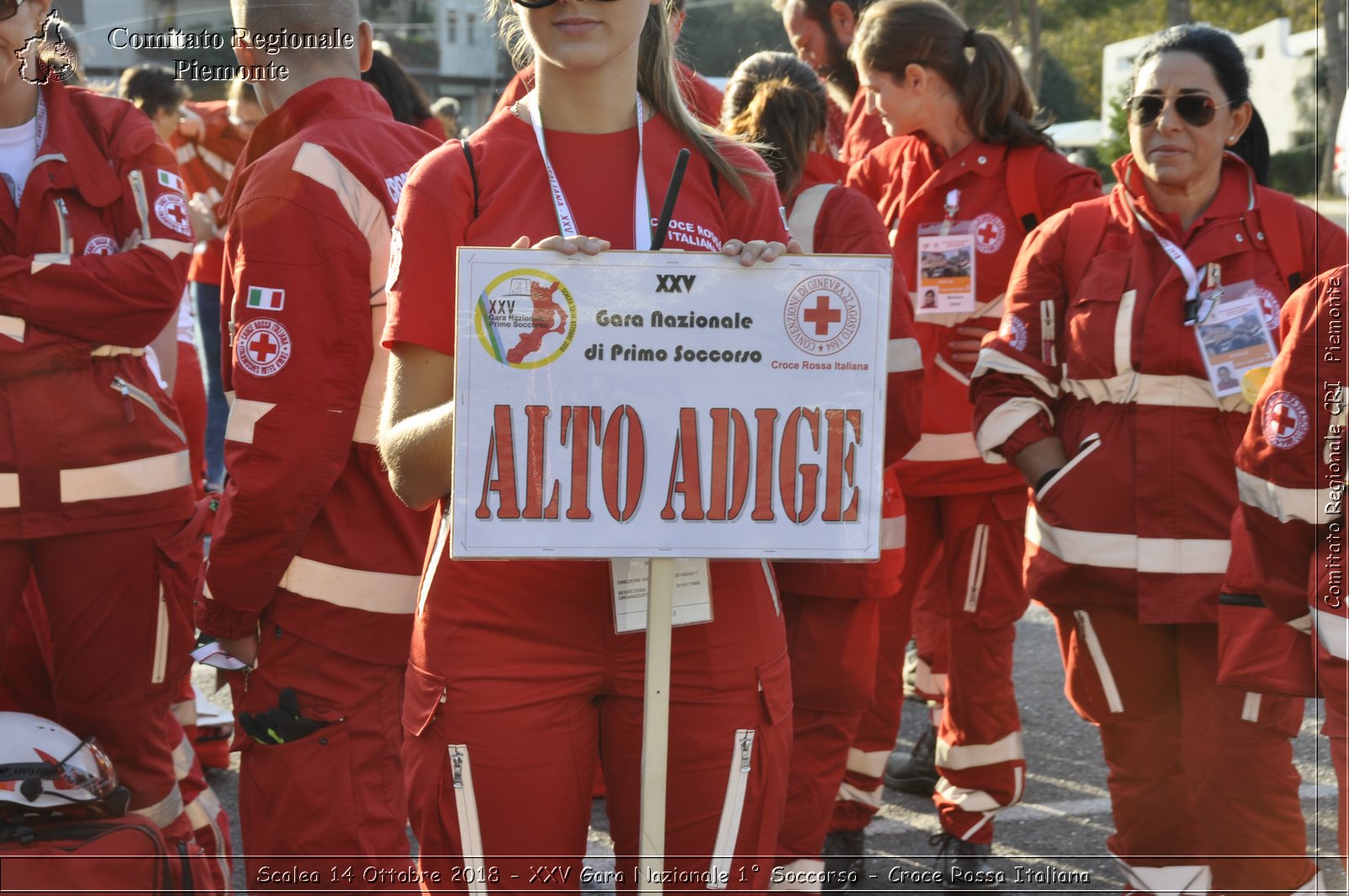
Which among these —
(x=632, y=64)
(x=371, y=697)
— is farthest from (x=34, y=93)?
(x=632, y=64)

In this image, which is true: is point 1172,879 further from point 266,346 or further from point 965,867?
point 266,346

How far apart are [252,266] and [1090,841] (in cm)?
328

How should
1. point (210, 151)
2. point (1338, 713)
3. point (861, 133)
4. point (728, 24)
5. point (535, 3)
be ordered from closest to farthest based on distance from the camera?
point (535, 3), point (1338, 713), point (861, 133), point (210, 151), point (728, 24)

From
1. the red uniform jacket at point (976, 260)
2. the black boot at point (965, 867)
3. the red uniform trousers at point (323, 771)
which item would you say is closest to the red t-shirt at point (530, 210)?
the red uniform trousers at point (323, 771)

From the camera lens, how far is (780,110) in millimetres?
3867

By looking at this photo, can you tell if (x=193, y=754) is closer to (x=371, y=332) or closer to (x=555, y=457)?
(x=371, y=332)

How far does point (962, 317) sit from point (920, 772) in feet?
5.62

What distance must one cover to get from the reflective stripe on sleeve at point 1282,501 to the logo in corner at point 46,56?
10.1 feet

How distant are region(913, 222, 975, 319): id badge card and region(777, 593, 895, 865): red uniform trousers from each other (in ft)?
4.05

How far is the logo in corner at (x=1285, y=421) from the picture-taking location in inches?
117

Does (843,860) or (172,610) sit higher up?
(172,610)

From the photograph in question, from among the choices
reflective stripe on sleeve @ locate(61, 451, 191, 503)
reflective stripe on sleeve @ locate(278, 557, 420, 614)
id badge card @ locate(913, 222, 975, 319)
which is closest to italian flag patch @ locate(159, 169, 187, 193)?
reflective stripe on sleeve @ locate(61, 451, 191, 503)

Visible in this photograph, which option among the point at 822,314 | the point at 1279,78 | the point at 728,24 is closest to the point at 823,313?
the point at 822,314

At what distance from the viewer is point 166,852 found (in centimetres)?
336
